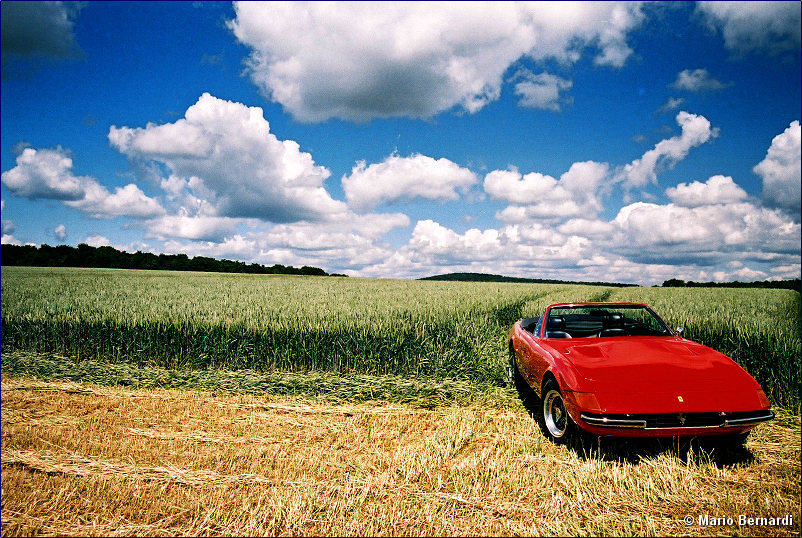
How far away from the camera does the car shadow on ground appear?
4.18m

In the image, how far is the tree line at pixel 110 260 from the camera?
62.9 m

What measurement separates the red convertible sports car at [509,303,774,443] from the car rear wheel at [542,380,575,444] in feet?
0.03

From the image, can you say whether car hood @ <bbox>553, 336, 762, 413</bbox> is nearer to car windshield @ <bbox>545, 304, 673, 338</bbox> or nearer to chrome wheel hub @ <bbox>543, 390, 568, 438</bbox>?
chrome wheel hub @ <bbox>543, 390, 568, 438</bbox>

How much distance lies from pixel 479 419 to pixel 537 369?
1091 millimetres

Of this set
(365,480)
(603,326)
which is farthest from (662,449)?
(365,480)

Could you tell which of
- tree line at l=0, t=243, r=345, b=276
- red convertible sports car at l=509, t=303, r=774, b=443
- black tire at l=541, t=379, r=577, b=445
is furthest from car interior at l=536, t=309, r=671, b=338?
tree line at l=0, t=243, r=345, b=276

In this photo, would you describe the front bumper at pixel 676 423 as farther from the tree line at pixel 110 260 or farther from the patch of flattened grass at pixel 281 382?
the tree line at pixel 110 260

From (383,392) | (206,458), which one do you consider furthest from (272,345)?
(206,458)

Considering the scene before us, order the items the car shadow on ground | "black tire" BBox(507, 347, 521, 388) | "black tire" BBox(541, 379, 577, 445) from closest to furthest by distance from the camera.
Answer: the car shadow on ground → "black tire" BBox(541, 379, 577, 445) → "black tire" BBox(507, 347, 521, 388)

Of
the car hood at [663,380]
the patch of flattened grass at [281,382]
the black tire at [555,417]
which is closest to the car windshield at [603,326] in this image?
the car hood at [663,380]

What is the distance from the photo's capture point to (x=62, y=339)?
9836 mm

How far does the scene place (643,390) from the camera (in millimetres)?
3773

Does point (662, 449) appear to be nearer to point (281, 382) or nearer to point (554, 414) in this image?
point (554, 414)

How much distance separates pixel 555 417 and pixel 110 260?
3074 inches
